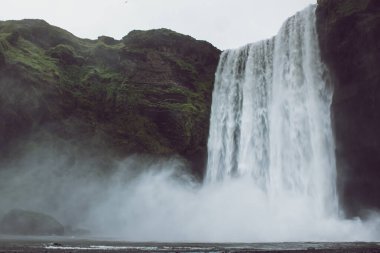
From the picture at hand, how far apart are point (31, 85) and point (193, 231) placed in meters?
24.0

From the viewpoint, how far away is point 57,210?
46.1 meters

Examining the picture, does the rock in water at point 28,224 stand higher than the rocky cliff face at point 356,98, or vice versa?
the rocky cliff face at point 356,98

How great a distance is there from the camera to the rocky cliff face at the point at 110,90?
4691 centimetres

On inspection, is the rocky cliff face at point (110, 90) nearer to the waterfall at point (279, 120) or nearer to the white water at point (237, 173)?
the white water at point (237, 173)

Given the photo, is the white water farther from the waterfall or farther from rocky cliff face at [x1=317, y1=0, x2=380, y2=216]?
rocky cliff face at [x1=317, y1=0, x2=380, y2=216]

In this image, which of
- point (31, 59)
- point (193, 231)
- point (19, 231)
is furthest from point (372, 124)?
point (31, 59)

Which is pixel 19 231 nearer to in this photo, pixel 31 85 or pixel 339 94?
pixel 31 85

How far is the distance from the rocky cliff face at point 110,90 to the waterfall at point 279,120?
325 centimetres

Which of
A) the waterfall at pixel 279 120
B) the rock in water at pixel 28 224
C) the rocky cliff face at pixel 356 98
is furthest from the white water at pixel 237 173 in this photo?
Result: the rock in water at pixel 28 224

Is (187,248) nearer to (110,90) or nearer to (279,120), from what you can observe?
(279,120)

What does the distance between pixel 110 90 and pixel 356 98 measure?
27.2 meters

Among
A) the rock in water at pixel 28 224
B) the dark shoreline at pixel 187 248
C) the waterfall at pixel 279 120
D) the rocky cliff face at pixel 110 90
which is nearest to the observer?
the dark shoreline at pixel 187 248

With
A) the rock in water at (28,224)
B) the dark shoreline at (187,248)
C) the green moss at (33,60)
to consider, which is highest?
the green moss at (33,60)

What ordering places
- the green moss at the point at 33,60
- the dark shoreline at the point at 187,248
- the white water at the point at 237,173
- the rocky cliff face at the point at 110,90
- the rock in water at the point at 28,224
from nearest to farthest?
1. the dark shoreline at the point at 187,248
2. the rock in water at the point at 28,224
3. the white water at the point at 237,173
4. the rocky cliff face at the point at 110,90
5. the green moss at the point at 33,60
